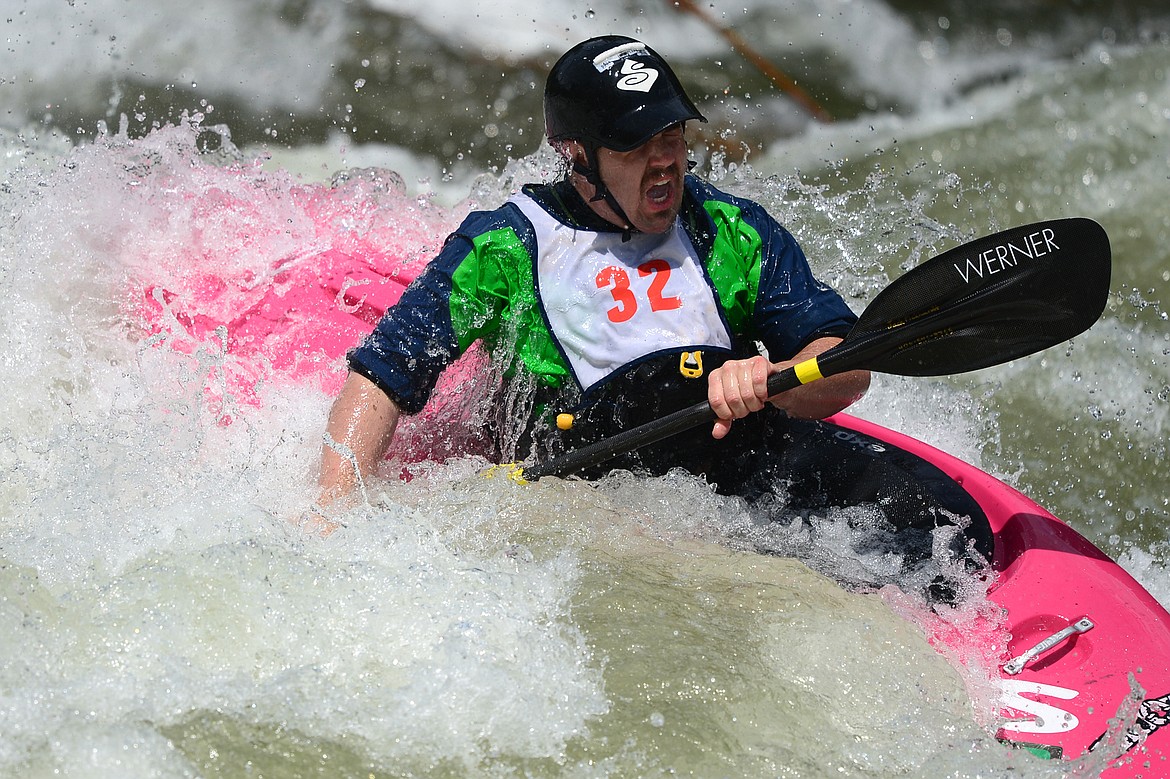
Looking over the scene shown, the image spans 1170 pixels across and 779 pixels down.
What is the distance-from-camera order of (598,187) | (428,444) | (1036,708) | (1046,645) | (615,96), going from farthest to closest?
(428,444)
(598,187)
(615,96)
(1046,645)
(1036,708)

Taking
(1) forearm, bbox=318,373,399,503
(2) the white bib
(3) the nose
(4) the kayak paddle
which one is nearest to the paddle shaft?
(4) the kayak paddle

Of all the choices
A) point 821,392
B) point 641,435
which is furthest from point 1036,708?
point 641,435

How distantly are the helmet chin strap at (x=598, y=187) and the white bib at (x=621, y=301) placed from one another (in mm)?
24

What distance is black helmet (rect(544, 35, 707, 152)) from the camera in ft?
7.24

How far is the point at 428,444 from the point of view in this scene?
2564 millimetres

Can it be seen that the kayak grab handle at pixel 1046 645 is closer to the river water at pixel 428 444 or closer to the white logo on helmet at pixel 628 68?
the river water at pixel 428 444

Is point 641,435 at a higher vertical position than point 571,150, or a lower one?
lower

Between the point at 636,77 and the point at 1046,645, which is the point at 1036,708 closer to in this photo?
the point at 1046,645

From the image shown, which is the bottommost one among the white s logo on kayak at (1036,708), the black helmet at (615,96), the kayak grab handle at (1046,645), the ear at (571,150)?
the white s logo on kayak at (1036,708)

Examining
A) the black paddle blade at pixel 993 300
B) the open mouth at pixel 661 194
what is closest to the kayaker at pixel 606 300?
the open mouth at pixel 661 194

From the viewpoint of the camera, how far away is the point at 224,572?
1858 millimetres

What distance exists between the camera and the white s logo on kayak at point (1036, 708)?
1.94 meters

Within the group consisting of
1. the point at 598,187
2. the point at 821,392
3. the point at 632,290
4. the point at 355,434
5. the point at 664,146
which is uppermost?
the point at 664,146

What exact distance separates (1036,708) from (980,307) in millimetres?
726
